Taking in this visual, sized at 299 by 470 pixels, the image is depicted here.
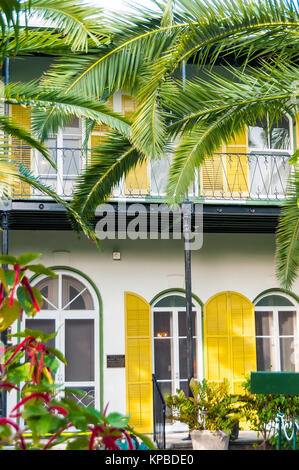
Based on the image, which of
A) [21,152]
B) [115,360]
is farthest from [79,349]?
[21,152]

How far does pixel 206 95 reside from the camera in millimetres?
5898

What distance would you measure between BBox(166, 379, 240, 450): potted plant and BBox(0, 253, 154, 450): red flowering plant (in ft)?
24.5

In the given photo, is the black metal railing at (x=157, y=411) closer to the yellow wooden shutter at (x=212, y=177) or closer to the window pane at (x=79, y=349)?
the window pane at (x=79, y=349)

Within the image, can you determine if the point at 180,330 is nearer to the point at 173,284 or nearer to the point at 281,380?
the point at 173,284

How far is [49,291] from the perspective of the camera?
37.0 feet

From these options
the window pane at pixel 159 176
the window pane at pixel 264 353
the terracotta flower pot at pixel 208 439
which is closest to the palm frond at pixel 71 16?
the terracotta flower pot at pixel 208 439

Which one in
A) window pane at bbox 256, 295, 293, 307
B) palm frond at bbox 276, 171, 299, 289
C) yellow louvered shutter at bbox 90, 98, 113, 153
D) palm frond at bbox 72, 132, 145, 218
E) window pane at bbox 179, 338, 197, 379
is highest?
yellow louvered shutter at bbox 90, 98, 113, 153

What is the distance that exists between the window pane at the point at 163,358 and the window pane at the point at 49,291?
186cm

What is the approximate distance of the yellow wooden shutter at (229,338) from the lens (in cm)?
1141

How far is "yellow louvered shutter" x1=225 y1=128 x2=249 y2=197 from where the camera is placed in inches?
466

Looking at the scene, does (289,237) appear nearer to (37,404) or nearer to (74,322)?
(74,322)

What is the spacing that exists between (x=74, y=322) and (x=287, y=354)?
3.77 meters

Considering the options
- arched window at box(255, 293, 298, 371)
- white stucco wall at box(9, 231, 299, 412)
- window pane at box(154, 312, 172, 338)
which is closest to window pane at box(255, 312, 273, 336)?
arched window at box(255, 293, 298, 371)

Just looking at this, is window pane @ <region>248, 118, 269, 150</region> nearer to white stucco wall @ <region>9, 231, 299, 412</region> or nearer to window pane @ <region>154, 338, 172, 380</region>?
white stucco wall @ <region>9, 231, 299, 412</region>
